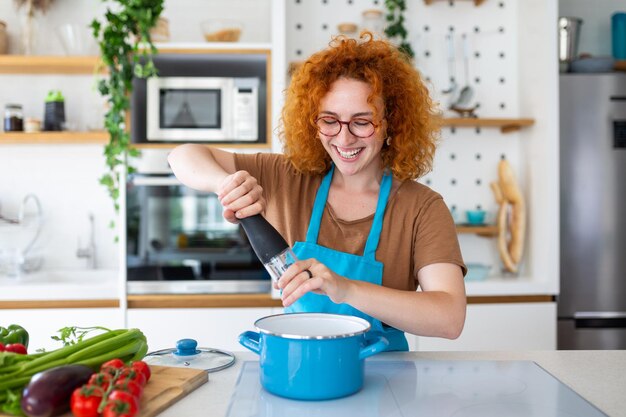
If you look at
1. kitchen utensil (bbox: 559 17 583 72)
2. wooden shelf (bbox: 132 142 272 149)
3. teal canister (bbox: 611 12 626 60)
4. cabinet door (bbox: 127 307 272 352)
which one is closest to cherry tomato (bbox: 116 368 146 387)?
cabinet door (bbox: 127 307 272 352)

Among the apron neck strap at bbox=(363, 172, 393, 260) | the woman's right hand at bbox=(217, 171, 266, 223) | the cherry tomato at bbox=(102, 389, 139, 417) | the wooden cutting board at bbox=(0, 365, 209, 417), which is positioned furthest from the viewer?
the apron neck strap at bbox=(363, 172, 393, 260)

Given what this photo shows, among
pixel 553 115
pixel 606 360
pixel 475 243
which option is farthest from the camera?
pixel 475 243

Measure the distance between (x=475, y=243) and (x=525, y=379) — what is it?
6.35ft

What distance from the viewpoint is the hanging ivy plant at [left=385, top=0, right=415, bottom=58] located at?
111 inches

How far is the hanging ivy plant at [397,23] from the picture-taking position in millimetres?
2812

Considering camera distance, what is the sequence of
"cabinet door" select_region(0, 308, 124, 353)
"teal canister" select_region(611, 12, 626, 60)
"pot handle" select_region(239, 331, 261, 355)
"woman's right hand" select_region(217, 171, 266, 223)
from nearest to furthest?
"pot handle" select_region(239, 331, 261, 355) < "woman's right hand" select_region(217, 171, 266, 223) < "cabinet door" select_region(0, 308, 124, 353) < "teal canister" select_region(611, 12, 626, 60)

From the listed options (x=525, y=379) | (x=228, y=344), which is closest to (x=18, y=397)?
(x=525, y=379)

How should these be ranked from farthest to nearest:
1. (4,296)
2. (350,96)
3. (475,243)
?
(475,243), (4,296), (350,96)

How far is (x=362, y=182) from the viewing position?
5.07 feet

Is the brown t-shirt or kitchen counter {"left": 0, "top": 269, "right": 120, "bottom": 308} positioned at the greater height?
the brown t-shirt

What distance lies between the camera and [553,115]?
2.64 m

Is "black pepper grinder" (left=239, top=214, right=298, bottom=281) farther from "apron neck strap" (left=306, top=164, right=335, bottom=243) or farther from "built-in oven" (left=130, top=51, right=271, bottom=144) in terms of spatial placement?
"built-in oven" (left=130, top=51, right=271, bottom=144)

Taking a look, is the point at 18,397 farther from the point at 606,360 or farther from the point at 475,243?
the point at 475,243

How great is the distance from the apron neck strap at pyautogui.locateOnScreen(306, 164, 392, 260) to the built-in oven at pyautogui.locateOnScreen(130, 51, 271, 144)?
3.55 feet
